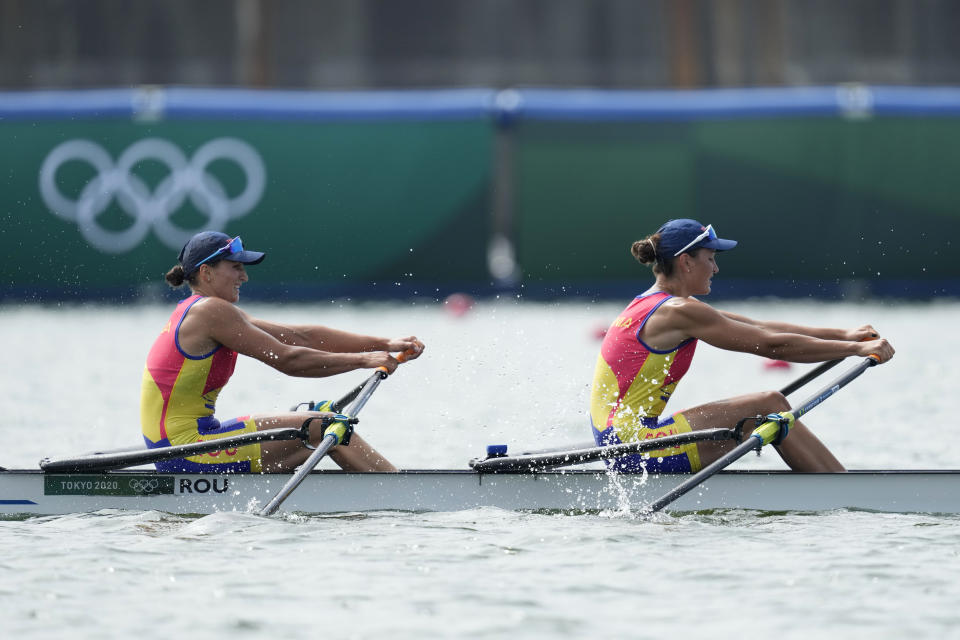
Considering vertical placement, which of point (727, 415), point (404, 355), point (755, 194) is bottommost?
point (727, 415)

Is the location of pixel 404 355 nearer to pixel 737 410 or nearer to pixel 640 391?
pixel 640 391

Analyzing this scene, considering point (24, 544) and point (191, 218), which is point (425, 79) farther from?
point (24, 544)

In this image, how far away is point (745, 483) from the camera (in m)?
7.49

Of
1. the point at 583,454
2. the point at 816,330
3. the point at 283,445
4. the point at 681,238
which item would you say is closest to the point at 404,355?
the point at 283,445

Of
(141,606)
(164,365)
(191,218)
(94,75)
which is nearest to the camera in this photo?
(141,606)

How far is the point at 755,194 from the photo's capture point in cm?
1964

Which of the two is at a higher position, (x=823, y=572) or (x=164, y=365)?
(x=164, y=365)

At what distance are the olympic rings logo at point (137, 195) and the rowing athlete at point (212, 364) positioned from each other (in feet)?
39.0

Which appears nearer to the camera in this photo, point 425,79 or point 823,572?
point 823,572

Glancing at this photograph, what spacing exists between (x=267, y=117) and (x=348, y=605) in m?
14.7

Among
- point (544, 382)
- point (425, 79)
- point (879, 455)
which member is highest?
point (425, 79)

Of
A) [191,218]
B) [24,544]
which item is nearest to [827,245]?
[191,218]

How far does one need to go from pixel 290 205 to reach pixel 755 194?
6.18 m

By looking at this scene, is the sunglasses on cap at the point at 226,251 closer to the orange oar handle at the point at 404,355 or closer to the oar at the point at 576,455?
the orange oar handle at the point at 404,355
